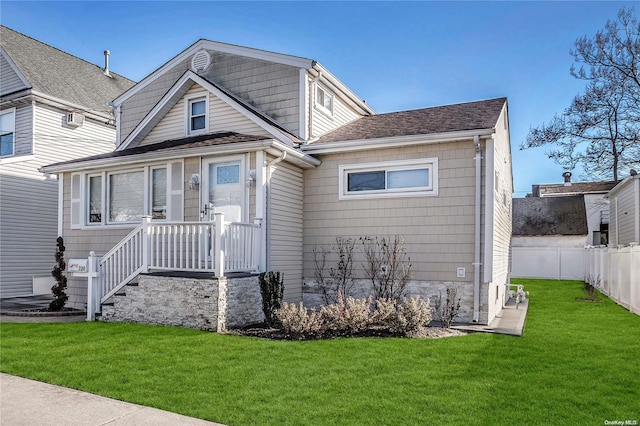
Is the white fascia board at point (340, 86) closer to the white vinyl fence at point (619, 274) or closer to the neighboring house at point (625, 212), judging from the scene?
the white vinyl fence at point (619, 274)

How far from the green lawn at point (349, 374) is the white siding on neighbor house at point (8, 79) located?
9970 millimetres

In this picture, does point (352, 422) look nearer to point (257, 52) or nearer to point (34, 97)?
point (257, 52)

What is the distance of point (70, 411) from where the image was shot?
14.1ft

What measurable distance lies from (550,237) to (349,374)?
25263 mm

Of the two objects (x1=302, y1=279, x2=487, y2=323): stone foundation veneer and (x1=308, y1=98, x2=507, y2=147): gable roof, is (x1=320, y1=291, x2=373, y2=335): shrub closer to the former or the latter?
(x1=302, y1=279, x2=487, y2=323): stone foundation veneer

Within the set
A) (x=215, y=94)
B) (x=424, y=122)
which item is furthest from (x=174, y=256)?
(x=424, y=122)

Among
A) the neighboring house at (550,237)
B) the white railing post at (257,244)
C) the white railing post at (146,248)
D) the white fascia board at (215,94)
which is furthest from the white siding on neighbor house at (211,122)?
the neighboring house at (550,237)

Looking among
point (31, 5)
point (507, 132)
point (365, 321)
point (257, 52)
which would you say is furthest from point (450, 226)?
point (31, 5)

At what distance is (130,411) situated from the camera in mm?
4266

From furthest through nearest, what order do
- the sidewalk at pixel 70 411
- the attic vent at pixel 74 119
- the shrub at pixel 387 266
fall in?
the attic vent at pixel 74 119, the shrub at pixel 387 266, the sidewalk at pixel 70 411

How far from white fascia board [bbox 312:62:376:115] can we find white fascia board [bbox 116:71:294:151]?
194 cm

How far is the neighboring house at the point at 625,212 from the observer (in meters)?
16.1

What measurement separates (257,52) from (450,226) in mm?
6714

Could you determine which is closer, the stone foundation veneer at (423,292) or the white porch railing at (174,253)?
the white porch railing at (174,253)
